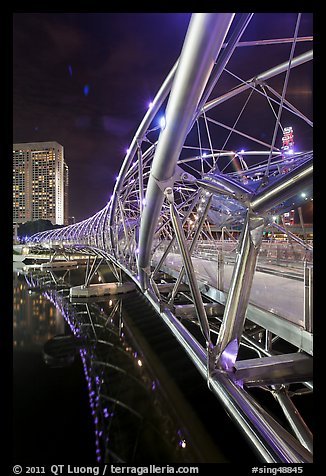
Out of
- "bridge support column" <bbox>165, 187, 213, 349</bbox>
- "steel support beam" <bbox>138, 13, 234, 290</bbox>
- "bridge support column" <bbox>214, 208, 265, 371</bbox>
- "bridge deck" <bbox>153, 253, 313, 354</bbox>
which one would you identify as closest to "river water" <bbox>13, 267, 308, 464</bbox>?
"bridge deck" <bbox>153, 253, 313, 354</bbox>

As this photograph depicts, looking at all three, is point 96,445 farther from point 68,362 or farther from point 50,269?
point 50,269

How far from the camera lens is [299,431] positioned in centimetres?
500

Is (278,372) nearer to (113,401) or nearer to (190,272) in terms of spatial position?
(190,272)

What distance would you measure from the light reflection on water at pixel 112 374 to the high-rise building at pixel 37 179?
85876mm

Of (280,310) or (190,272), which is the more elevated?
(190,272)

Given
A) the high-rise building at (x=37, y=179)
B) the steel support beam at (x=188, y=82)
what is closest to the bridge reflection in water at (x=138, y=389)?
the steel support beam at (x=188, y=82)

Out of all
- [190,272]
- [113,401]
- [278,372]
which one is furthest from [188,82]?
[113,401]

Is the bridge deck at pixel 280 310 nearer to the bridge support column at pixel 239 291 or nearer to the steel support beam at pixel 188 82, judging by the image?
the bridge support column at pixel 239 291

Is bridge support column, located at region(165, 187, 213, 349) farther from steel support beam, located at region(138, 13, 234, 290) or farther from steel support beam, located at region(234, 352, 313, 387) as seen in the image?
steel support beam, located at region(234, 352, 313, 387)

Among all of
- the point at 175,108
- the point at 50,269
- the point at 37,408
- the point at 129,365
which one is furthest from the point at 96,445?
the point at 50,269

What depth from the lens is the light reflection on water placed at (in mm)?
7508

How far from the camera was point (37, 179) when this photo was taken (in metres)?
102

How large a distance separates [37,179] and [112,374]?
105m

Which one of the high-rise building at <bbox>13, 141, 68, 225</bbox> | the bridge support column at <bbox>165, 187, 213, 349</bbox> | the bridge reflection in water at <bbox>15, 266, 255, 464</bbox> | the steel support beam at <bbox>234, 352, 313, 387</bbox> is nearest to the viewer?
the steel support beam at <bbox>234, 352, 313, 387</bbox>
